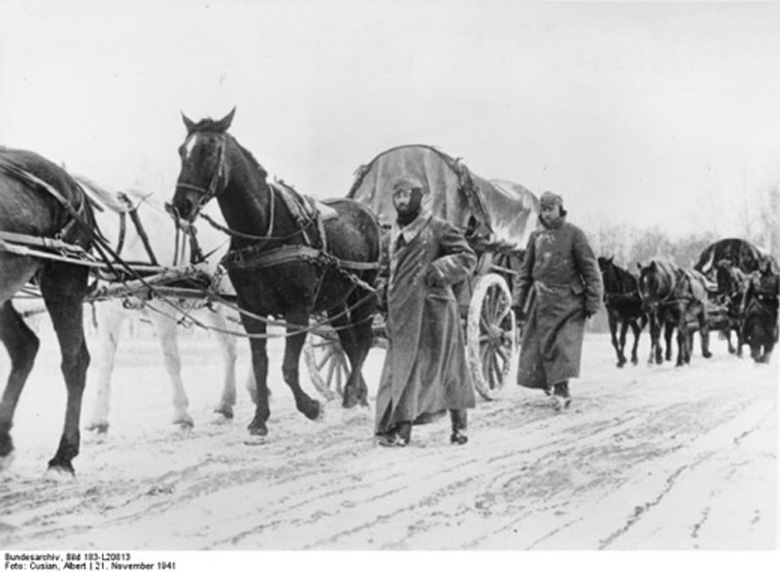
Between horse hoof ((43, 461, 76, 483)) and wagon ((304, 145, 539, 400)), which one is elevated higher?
wagon ((304, 145, 539, 400))

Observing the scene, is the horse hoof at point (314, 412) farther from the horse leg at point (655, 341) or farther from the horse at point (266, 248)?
the horse leg at point (655, 341)

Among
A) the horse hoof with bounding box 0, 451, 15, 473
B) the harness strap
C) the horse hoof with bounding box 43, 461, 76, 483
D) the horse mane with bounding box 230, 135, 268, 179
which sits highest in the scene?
the horse mane with bounding box 230, 135, 268, 179

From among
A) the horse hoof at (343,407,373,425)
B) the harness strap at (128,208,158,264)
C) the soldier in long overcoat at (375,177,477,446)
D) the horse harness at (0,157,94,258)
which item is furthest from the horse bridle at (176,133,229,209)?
the horse hoof at (343,407,373,425)

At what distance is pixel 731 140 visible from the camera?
572cm

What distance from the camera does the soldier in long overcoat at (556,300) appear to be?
627 cm

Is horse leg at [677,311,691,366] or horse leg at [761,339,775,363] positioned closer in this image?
horse leg at [761,339,775,363]

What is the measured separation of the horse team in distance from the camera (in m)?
6.41

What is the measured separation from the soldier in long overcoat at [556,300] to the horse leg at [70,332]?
3.00 m

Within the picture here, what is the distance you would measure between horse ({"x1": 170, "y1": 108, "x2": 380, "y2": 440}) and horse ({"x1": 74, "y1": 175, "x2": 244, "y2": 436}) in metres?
0.33

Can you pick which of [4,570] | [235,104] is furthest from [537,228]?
[4,570]

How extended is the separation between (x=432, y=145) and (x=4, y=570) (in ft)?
11.0

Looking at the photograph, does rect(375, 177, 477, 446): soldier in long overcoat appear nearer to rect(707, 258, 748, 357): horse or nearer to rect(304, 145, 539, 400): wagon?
rect(304, 145, 539, 400): wagon

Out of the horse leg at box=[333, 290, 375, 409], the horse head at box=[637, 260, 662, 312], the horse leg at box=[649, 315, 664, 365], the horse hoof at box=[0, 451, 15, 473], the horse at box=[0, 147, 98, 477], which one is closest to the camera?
the horse at box=[0, 147, 98, 477]

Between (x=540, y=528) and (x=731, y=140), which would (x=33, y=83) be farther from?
(x=731, y=140)
